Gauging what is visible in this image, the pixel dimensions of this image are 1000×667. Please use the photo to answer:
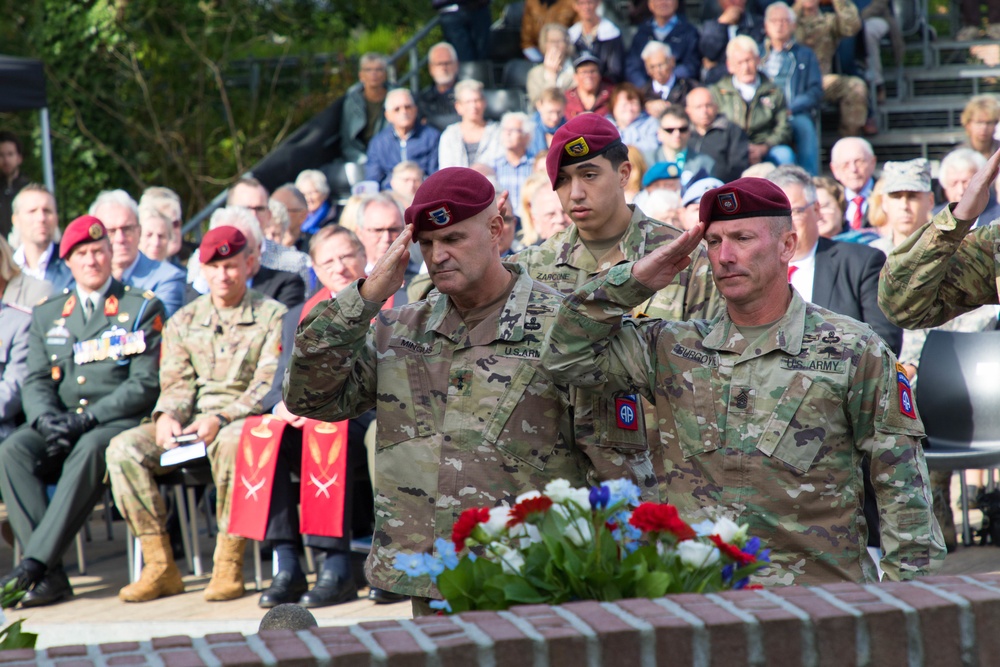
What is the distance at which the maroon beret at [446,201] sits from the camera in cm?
316

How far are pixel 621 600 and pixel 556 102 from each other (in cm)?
853

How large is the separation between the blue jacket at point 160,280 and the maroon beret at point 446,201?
16.1 ft

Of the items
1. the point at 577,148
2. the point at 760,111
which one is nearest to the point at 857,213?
the point at 760,111

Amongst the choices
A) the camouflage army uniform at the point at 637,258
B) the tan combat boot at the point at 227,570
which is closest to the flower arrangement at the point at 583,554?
the camouflage army uniform at the point at 637,258

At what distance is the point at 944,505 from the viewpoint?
20.6 ft

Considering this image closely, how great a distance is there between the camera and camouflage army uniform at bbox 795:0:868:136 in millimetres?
11102

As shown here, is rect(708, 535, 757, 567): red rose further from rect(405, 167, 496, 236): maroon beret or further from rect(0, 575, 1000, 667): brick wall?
rect(405, 167, 496, 236): maroon beret

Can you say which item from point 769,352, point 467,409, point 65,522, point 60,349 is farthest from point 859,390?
point 60,349

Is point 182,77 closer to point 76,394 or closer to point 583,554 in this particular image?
point 76,394

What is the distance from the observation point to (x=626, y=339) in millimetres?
3121

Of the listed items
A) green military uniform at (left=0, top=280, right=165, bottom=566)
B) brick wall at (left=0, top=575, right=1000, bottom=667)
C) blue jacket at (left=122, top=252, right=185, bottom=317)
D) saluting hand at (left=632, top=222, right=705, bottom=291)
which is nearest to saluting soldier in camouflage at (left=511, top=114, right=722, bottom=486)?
saluting hand at (left=632, top=222, right=705, bottom=291)

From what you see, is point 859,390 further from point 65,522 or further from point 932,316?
point 65,522

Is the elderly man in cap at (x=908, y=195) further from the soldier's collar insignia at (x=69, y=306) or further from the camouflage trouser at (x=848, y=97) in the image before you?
the camouflage trouser at (x=848, y=97)

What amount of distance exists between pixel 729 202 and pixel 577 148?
101 cm
